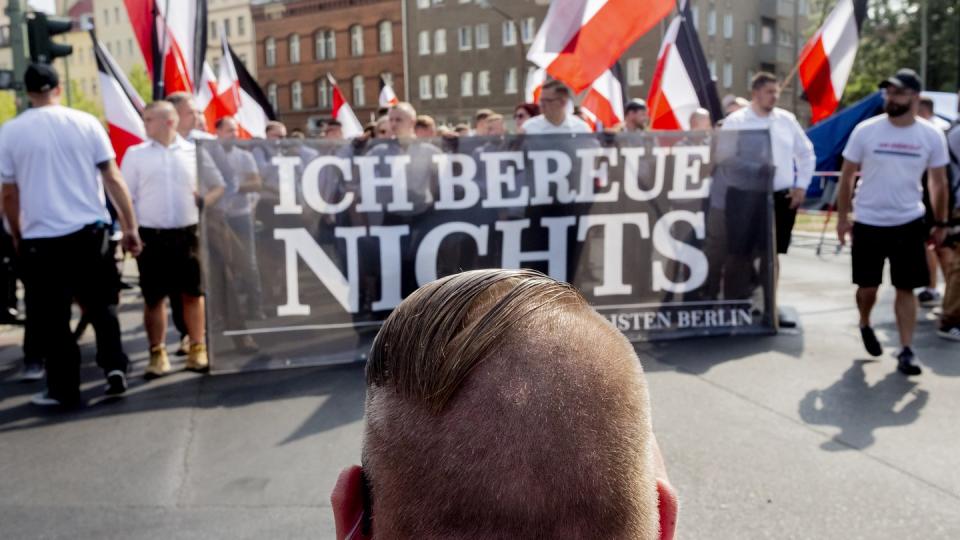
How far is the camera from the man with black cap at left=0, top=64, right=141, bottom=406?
201 inches

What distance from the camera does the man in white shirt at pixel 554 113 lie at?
717 cm

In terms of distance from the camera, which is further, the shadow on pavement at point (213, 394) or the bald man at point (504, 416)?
the shadow on pavement at point (213, 394)

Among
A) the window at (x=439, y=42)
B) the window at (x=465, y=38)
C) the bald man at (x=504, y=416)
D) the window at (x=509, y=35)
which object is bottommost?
the bald man at (x=504, y=416)

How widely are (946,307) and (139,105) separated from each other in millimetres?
8202

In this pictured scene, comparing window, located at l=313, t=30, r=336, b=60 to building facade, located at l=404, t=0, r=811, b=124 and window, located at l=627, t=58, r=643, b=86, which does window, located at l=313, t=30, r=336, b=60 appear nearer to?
building facade, located at l=404, t=0, r=811, b=124

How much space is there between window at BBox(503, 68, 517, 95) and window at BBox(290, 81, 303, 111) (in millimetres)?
24029

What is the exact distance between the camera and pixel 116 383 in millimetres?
5387

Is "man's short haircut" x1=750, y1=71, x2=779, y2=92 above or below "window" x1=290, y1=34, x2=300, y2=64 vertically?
below

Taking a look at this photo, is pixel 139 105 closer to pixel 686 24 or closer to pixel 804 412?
pixel 686 24

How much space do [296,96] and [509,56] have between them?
27.7 m

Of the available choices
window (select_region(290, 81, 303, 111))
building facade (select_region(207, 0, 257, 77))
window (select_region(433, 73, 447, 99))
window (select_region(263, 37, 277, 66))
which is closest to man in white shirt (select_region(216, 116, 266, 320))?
window (select_region(433, 73, 447, 99))

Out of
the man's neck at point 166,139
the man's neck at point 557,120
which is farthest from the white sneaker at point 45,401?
the man's neck at point 557,120

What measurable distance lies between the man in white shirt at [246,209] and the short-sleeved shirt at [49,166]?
107 centimetres

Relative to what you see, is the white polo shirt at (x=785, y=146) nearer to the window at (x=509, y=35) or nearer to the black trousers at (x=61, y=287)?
the black trousers at (x=61, y=287)
